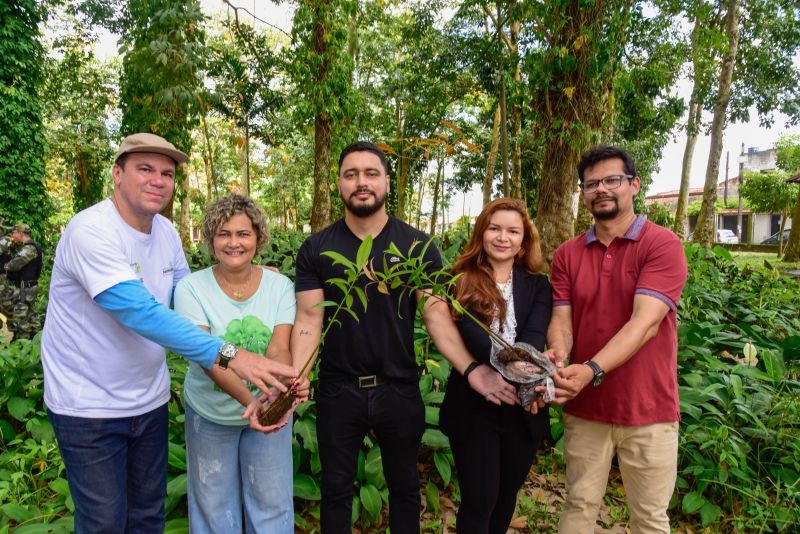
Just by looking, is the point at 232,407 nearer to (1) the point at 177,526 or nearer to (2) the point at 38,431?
(1) the point at 177,526

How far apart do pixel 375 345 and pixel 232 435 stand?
2.30 feet

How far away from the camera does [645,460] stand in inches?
86.7

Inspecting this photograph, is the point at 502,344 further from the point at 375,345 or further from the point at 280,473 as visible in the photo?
the point at 280,473

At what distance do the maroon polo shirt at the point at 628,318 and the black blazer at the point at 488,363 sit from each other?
18 cm

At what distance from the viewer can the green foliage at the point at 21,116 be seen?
11.4 meters

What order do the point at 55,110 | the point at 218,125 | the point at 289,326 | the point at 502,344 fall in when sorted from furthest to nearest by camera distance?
the point at 218,125 → the point at 55,110 → the point at 289,326 → the point at 502,344

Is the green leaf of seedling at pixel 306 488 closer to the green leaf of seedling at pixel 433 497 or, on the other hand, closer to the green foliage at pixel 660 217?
the green leaf of seedling at pixel 433 497

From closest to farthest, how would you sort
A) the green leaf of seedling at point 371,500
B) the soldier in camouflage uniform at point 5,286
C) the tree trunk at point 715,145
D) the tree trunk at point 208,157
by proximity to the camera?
the green leaf of seedling at point 371,500, the soldier in camouflage uniform at point 5,286, the tree trunk at point 208,157, the tree trunk at point 715,145

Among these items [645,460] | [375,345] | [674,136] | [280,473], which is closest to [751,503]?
[645,460]

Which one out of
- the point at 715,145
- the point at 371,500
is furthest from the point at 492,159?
the point at 371,500

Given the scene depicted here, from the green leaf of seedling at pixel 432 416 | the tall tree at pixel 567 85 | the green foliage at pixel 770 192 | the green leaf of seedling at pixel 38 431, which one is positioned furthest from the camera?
the green foliage at pixel 770 192

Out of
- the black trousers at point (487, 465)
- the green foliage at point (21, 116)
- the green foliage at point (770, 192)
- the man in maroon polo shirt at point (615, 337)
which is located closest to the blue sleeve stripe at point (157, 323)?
the black trousers at point (487, 465)

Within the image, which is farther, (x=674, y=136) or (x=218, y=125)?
(x=218, y=125)

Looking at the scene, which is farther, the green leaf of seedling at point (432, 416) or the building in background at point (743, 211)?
the building in background at point (743, 211)
